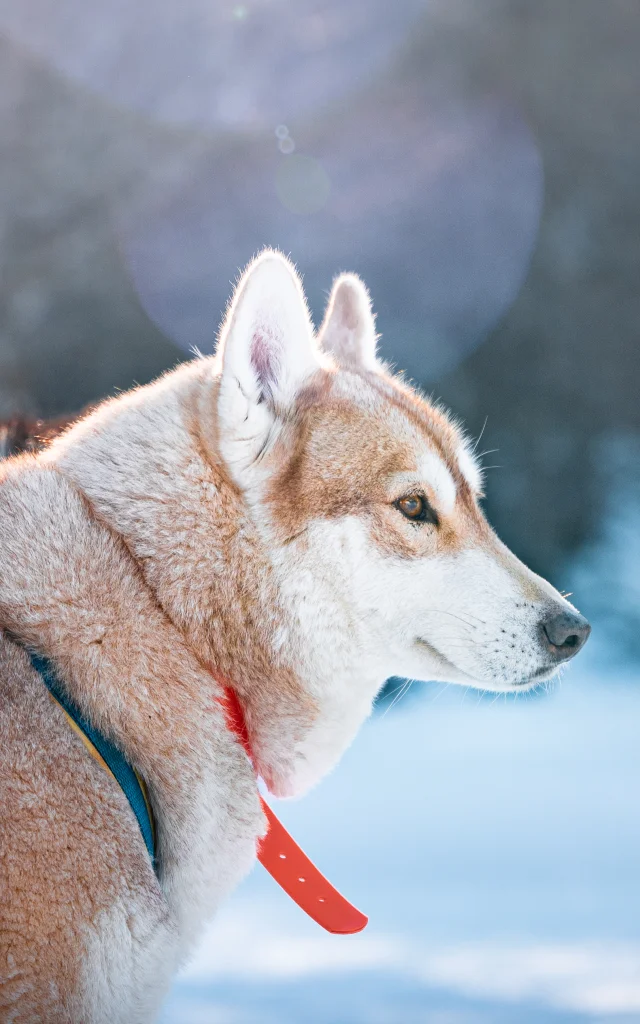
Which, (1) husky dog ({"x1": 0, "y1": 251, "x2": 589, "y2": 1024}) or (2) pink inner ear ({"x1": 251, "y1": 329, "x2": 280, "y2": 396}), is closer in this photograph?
(1) husky dog ({"x1": 0, "y1": 251, "x2": 589, "y2": 1024})

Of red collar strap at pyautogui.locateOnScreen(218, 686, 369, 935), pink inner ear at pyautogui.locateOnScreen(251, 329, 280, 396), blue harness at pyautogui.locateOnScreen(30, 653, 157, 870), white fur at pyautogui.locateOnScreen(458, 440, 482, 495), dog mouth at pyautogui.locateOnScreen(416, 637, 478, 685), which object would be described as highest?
white fur at pyautogui.locateOnScreen(458, 440, 482, 495)

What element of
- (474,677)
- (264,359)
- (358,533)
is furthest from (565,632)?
(264,359)

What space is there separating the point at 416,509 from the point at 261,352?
712 millimetres

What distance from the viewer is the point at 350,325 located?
12.4 feet

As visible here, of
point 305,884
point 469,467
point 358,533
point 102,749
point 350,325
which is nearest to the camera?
point 102,749

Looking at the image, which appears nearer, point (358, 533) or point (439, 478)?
point (358, 533)

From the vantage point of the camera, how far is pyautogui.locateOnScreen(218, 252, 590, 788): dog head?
279 centimetres

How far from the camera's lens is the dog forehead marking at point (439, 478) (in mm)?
2943

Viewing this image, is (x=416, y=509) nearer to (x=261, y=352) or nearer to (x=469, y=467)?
(x=469, y=467)

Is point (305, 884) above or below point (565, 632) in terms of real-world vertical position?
below

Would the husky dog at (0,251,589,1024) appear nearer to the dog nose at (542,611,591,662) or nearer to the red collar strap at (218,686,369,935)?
the dog nose at (542,611,591,662)

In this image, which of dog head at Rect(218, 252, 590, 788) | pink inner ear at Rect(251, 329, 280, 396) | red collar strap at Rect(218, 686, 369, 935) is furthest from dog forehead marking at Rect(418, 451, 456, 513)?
red collar strap at Rect(218, 686, 369, 935)

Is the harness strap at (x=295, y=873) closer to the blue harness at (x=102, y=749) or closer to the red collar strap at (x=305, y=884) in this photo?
the red collar strap at (x=305, y=884)

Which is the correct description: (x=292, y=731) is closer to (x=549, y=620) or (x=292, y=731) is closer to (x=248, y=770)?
(x=248, y=770)
